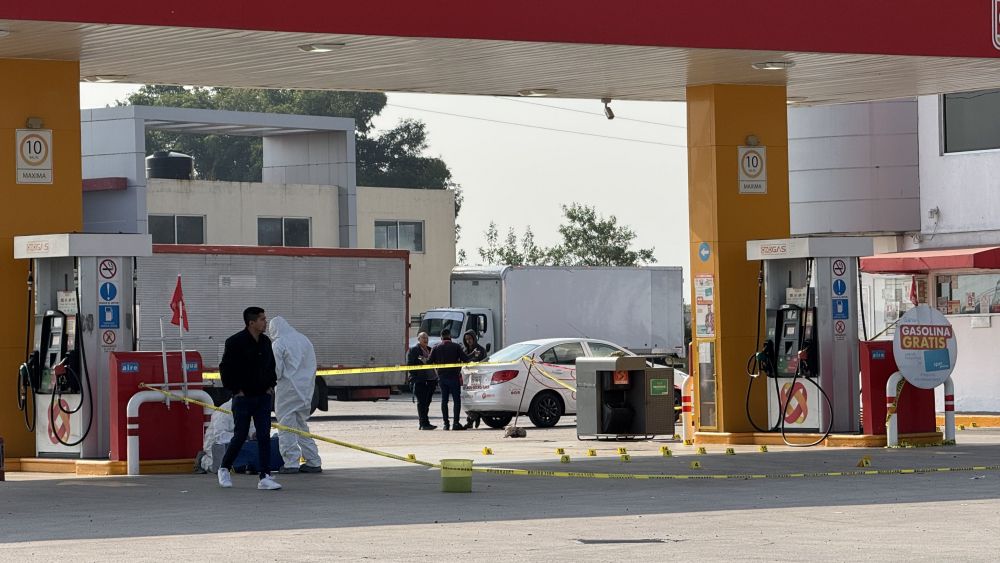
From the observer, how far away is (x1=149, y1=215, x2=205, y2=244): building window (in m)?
48.4

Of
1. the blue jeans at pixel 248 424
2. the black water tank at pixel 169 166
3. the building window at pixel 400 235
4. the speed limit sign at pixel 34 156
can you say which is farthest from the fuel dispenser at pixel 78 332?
the building window at pixel 400 235

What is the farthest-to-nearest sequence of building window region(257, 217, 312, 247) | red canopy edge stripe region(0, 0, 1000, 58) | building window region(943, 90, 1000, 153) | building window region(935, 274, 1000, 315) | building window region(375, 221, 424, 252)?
building window region(375, 221, 424, 252) → building window region(257, 217, 312, 247) → building window region(943, 90, 1000, 153) → building window region(935, 274, 1000, 315) → red canopy edge stripe region(0, 0, 1000, 58)

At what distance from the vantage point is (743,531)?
40.9ft

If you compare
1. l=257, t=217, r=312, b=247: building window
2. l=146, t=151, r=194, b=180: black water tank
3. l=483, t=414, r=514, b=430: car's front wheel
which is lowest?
l=483, t=414, r=514, b=430: car's front wheel

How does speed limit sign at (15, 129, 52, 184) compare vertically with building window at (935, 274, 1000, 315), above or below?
above

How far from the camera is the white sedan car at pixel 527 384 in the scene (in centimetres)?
2908

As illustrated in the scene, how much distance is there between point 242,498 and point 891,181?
16.4m

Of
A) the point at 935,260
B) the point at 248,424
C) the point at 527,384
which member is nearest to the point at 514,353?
the point at 527,384

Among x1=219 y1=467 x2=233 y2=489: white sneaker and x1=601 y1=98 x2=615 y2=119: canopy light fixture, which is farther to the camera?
x1=601 y1=98 x2=615 y2=119: canopy light fixture

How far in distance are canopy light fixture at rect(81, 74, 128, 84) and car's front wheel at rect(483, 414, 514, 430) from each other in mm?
10549

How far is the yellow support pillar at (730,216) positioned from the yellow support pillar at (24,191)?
7714mm

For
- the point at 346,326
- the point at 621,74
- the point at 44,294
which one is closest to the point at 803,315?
the point at 621,74

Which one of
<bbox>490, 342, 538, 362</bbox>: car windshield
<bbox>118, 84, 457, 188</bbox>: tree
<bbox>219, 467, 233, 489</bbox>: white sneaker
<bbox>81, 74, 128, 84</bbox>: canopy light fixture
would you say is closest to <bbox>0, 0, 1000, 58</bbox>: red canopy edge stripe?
<bbox>81, 74, 128, 84</bbox>: canopy light fixture

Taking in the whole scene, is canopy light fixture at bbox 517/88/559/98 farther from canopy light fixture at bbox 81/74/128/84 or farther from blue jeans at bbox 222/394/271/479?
blue jeans at bbox 222/394/271/479
